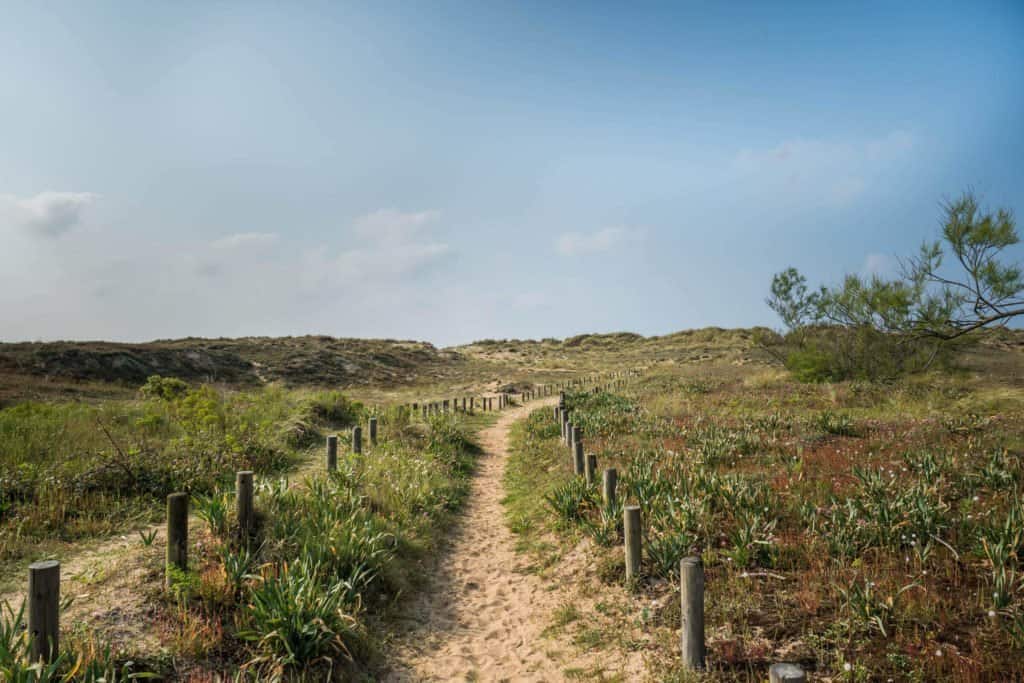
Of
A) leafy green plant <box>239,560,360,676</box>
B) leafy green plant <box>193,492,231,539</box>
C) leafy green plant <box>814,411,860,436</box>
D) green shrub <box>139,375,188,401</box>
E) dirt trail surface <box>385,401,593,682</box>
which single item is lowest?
dirt trail surface <box>385,401,593,682</box>

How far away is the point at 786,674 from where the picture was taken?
298cm

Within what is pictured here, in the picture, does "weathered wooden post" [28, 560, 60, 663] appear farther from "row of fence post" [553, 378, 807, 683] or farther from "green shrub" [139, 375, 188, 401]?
"green shrub" [139, 375, 188, 401]

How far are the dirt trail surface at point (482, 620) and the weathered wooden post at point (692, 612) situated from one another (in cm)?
134

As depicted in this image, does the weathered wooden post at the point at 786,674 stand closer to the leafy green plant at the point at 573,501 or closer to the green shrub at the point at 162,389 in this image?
the leafy green plant at the point at 573,501

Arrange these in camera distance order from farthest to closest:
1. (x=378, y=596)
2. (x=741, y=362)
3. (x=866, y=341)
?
(x=741, y=362) < (x=866, y=341) < (x=378, y=596)

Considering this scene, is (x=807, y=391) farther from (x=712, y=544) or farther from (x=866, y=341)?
(x=712, y=544)

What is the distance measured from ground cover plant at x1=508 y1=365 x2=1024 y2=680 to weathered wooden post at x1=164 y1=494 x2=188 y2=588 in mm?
4863

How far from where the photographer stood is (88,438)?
1122 cm

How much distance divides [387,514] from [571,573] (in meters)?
3.39

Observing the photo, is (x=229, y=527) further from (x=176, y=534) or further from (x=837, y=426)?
(x=837, y=426)

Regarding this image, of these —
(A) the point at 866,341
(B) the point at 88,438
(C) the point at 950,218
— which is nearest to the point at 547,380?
(A) the point at 866,341

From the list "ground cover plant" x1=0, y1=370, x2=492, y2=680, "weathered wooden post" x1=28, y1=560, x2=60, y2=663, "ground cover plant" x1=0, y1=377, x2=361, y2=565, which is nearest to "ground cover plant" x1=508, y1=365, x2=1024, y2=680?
"ground cover plant" x1=0, y1=370, x2=492, y2=680

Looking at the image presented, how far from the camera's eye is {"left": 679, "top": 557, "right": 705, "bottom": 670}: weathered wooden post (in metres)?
4.54

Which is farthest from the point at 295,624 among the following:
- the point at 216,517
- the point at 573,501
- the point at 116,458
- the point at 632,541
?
the point at 116,458
